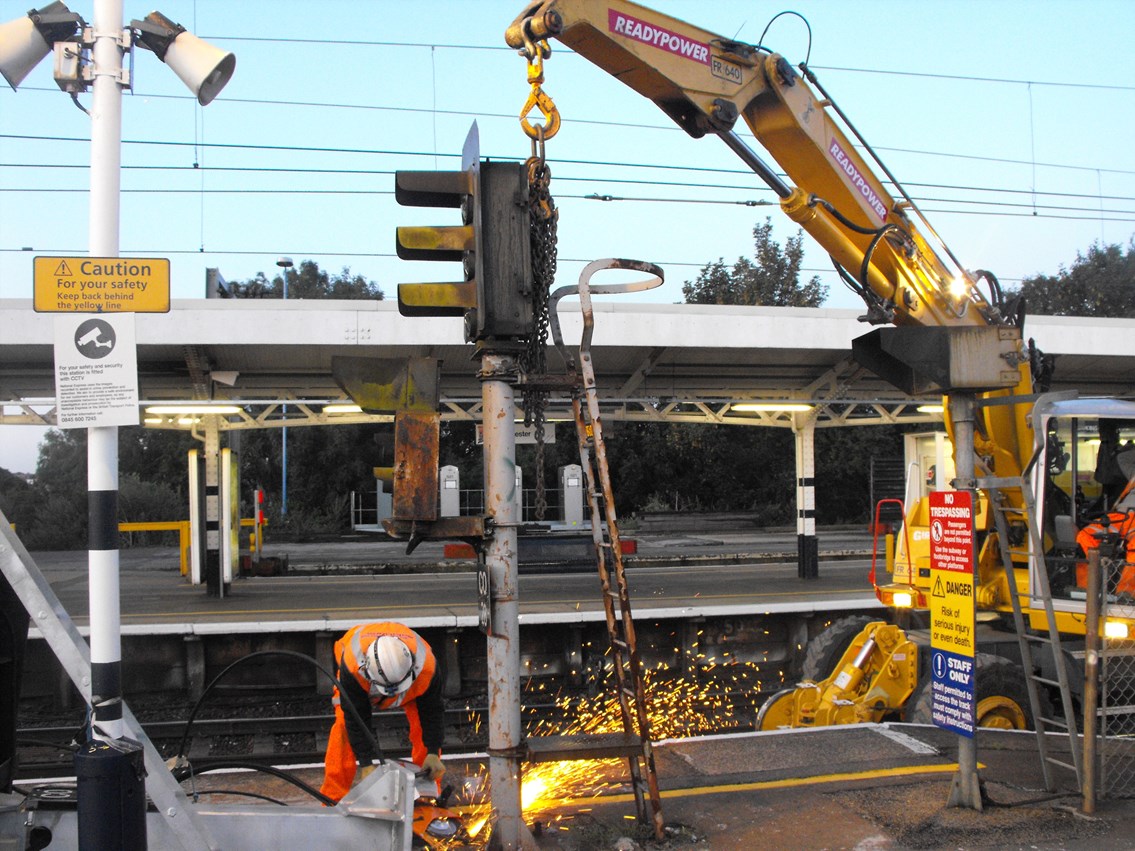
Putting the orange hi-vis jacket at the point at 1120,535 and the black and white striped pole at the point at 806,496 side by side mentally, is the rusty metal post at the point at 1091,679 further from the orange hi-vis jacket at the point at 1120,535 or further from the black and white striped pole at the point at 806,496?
the black and white striped pole at the point at 806,496

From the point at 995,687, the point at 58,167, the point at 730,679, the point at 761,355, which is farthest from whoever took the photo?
the point at 761,355

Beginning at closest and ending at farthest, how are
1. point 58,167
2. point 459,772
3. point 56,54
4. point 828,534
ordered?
point 56,54
point 459,772
point 58,167
point 828,534

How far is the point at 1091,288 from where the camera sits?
175ft

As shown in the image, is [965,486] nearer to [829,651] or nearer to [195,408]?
[829,651]

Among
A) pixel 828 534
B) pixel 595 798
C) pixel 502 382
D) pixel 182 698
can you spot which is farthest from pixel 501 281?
pixel 828 534

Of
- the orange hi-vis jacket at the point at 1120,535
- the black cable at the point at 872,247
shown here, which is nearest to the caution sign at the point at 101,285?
the black cable at the point at 872,247

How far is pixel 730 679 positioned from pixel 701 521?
27.8m

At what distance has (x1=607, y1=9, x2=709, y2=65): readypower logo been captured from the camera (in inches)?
225

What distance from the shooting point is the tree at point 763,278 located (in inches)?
1556

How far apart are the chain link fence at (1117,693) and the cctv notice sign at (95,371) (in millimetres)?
5636

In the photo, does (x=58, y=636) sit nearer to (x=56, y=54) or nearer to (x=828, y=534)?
(x=56, y=54)

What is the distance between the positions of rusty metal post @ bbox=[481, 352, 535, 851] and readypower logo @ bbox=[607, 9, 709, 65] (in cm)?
216

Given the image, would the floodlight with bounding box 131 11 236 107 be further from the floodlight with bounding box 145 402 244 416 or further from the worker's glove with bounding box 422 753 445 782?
the floodlight with bounding box 145 402 244 416

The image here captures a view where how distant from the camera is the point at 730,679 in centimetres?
1320
